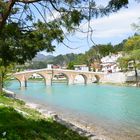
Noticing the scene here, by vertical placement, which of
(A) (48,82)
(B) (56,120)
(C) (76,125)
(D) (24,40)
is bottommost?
(C) (76,125)

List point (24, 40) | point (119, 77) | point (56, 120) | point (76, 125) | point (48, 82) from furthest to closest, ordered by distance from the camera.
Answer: point (48, 82)
point (119, 77)
point (76, 125)
point (56, 120)
point (24, 40)

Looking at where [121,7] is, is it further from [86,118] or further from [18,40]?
[86,118]

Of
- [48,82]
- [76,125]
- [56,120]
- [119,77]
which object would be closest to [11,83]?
[76,125]

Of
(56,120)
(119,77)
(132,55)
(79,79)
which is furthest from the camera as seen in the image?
(79,79)

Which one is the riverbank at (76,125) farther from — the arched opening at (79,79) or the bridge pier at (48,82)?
the arched opening at (79,79)

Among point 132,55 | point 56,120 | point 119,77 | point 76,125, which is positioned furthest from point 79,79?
point 56,120

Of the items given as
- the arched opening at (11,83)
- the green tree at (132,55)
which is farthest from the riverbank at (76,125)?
the green tree at (132,55)

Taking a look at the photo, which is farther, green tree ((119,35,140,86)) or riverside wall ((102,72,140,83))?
riverside wall ((102,72,140,83))

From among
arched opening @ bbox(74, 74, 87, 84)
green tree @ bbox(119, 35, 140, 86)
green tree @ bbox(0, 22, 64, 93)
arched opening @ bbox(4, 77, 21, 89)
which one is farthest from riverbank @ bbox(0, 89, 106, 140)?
arched opening @ bbox(74, 74, 87, 84)

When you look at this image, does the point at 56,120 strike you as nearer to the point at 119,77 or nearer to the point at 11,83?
the point at 11,83

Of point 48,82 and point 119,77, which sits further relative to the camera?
point 48,82

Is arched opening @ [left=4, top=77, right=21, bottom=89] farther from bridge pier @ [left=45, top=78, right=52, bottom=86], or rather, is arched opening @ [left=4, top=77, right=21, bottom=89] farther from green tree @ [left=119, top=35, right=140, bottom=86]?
green tree @ [left=119, top=35, right=140, bottom=86]

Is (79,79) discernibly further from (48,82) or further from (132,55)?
(132,55)

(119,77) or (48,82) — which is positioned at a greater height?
(119,77)
